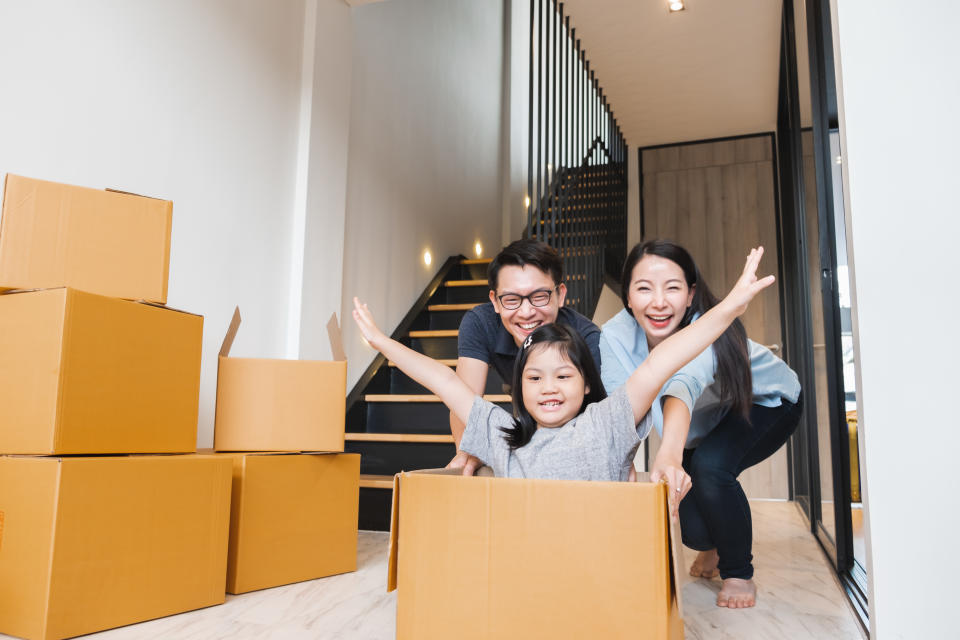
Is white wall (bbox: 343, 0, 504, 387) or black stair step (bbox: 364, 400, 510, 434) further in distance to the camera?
white wall (bbox: 343, 0, 504, 387)

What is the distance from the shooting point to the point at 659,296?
1.48m

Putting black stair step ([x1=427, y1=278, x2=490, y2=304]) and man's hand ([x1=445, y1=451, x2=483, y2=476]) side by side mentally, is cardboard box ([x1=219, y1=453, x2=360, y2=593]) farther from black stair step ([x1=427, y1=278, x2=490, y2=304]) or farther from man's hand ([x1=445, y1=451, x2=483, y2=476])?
black stair step ([x1=427, y1=278, x2=490, y2=304])

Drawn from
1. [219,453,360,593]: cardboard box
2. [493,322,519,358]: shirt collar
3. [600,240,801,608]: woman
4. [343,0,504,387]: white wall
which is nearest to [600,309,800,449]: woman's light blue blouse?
[600,240,801,608]: woman

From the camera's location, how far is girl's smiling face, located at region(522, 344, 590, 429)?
126cm

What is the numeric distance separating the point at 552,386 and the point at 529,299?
34 cm

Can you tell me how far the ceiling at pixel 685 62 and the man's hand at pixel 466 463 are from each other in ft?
9.18

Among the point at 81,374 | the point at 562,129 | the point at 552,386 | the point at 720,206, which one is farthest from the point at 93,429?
the point at 720,206

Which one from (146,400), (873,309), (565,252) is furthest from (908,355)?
(565,252)

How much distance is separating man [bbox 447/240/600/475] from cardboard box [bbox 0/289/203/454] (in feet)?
2.17

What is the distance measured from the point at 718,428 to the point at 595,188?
271 centimetres

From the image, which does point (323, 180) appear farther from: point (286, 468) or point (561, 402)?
point (561, 402)

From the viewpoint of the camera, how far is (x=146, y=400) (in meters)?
1.45

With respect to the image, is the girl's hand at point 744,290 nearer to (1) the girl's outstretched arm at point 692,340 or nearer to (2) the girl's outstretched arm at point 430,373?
(1) the girl's outstretched arm at point 692,340

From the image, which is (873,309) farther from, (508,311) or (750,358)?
(508,311)
